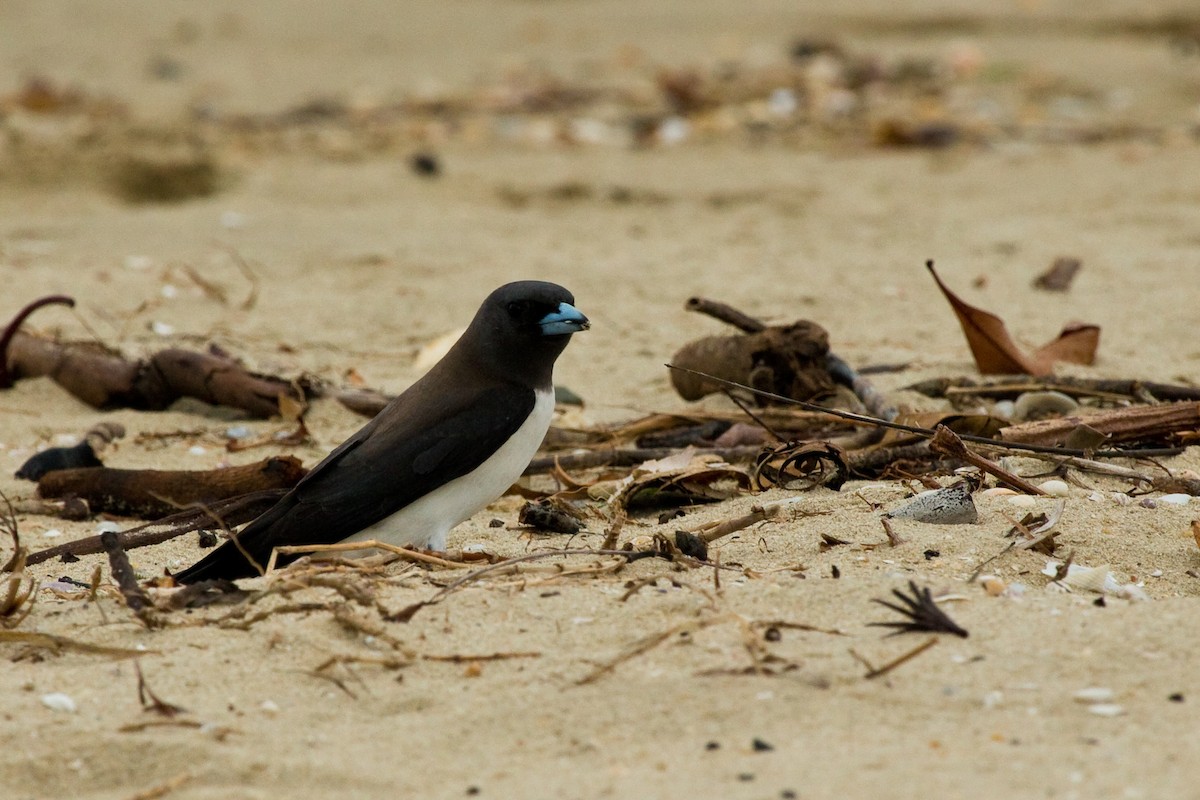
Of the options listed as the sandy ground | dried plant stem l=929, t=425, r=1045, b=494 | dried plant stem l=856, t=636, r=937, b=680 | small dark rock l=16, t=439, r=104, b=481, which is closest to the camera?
the sandy ground

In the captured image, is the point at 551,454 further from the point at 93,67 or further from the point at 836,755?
the point at 93,67

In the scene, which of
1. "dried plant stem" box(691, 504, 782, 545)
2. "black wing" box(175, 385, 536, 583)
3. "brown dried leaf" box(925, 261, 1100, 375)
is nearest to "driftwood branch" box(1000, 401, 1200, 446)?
"brown dried leaf" box(925, 261, 1100, 375)

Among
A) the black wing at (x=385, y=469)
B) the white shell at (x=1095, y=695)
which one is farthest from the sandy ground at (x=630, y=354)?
the black wing at (x=385, y=469)

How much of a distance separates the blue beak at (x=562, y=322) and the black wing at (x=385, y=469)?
0.17m

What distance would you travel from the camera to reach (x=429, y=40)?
535 inches

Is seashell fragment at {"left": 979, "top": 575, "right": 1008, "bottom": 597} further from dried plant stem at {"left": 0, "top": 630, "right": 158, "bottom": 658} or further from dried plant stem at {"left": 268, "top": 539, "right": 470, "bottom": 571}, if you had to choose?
dried plant stem at {"left": 0, "top": 630, "right": 158, "bottom": 658}

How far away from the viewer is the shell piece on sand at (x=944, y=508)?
3754 mm

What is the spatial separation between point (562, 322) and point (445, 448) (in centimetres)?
45

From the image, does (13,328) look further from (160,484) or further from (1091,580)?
(1091,580)

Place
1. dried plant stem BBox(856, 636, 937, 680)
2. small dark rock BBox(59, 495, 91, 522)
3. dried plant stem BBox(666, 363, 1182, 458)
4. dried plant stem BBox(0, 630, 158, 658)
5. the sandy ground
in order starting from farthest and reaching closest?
small dark rock BBox(59, 495, 91, 522)
dried plant stem BBox(666, 363, 1182, 458)
dried plant stem BBox(0, 630, 158, 658)
dried plant stem BBox(856, 636, 937, 680)
the sandy ground

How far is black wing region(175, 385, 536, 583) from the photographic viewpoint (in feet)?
12.8

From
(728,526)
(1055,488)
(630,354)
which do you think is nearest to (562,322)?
(728,526)

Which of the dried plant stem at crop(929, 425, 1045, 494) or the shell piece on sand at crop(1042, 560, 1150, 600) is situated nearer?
the shell piece on sand at crop(1042, 560, 1150, 600)

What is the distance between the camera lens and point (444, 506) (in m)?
4.07
